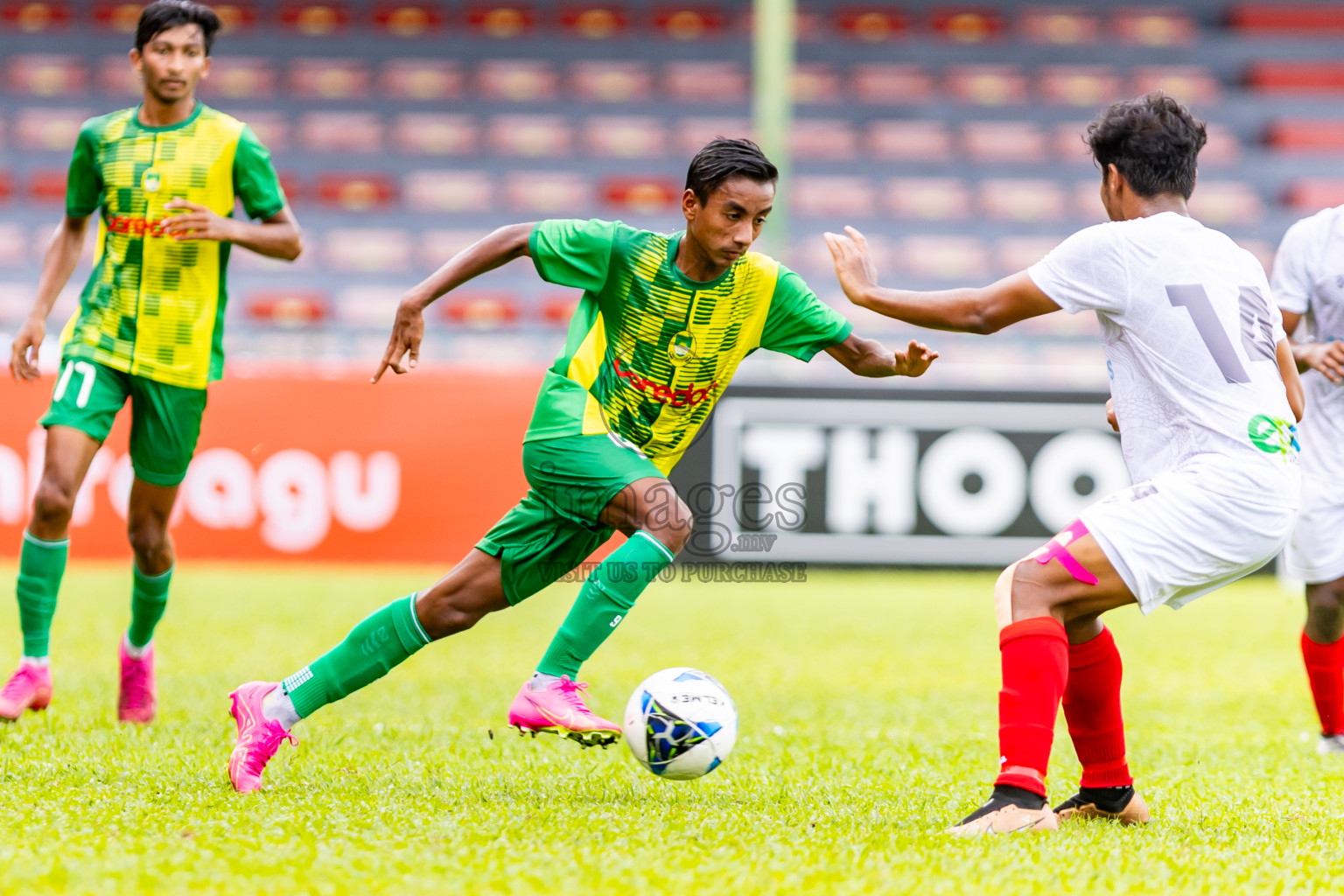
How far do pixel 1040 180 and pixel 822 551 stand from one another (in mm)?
10025

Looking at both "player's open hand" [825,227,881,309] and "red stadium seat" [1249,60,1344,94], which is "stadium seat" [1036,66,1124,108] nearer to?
"red stadium seat" [1249,60,1344,94]

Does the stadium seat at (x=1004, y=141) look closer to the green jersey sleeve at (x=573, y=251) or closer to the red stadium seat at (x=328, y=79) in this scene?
the red stadium seat at (x=328, y=79)

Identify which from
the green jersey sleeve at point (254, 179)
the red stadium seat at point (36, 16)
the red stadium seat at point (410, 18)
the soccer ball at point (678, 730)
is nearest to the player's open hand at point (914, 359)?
the soccer ball at point (678, 730)

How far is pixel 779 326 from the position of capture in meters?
3.87

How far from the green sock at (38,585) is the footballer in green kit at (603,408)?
1.22 m

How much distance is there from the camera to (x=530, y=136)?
18172 millimetres

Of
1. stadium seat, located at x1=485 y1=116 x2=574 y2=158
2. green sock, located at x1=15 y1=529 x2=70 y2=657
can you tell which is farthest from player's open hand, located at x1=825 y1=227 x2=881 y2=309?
stadium seat, located at x1=485 y1=116 x2=574 y2=158

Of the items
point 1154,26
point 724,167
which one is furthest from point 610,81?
point 724,167

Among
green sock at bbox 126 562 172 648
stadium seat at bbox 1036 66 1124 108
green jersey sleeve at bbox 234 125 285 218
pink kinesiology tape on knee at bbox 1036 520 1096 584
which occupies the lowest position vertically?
green sock at bbox 126 562 172 648

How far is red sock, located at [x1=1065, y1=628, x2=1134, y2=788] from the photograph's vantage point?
3.40 m

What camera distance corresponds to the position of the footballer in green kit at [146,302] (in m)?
4.40

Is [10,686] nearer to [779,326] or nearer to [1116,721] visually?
[779,326]

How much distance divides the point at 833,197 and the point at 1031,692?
14.8 m

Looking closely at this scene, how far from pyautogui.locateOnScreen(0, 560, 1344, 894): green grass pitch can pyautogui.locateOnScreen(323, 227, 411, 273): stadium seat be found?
935 centimetres
